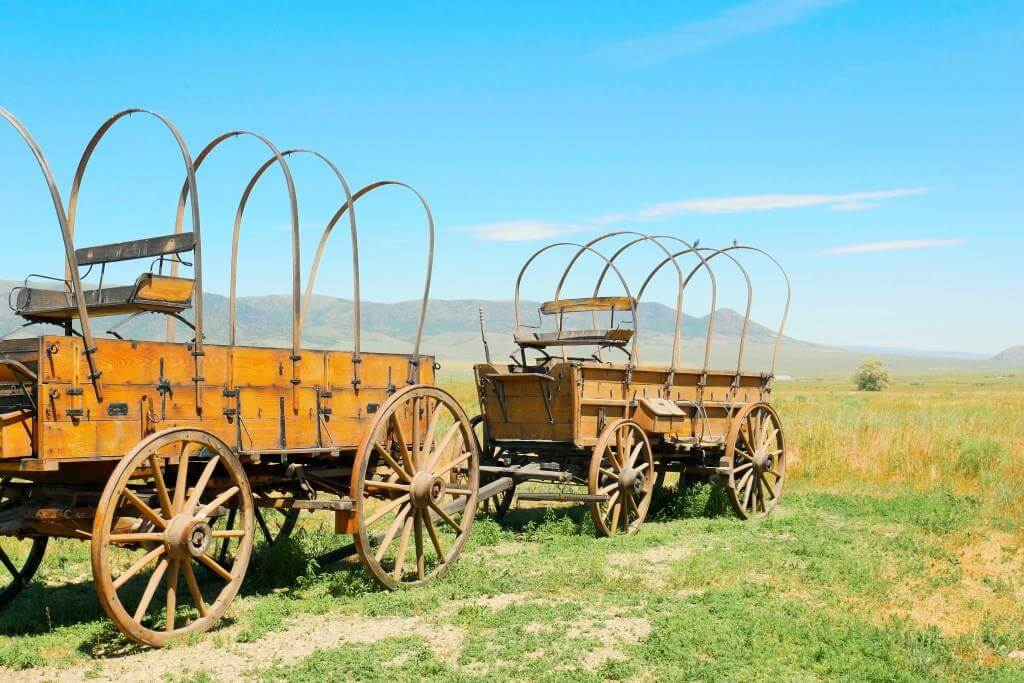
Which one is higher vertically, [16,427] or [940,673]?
[16,427]

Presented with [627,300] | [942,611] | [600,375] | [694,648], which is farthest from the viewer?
[627,300]

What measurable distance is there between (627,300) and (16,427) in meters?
6.98

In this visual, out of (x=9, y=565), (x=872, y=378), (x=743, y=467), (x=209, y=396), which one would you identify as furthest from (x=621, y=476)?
(x=872, y=378)

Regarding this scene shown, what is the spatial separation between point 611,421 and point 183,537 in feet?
17.8

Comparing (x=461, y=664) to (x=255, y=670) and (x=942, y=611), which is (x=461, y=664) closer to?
(x=255, y=670)

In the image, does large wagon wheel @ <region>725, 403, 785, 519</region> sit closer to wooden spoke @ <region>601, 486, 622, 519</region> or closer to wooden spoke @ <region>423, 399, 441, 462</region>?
wooden spoke @ <region>601, 486, 622, 519</region>

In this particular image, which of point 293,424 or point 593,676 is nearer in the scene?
point 593,676

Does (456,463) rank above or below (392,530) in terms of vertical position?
above

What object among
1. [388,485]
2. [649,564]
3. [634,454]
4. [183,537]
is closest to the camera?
[183,537]

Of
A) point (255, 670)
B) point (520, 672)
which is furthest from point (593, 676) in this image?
point (255, 670)

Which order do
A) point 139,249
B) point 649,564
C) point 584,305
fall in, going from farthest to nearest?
point 584,305, point 649,564, point 139,249

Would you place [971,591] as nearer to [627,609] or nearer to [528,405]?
[627,609]

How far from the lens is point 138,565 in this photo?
5758mm

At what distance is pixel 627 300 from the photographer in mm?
11102
